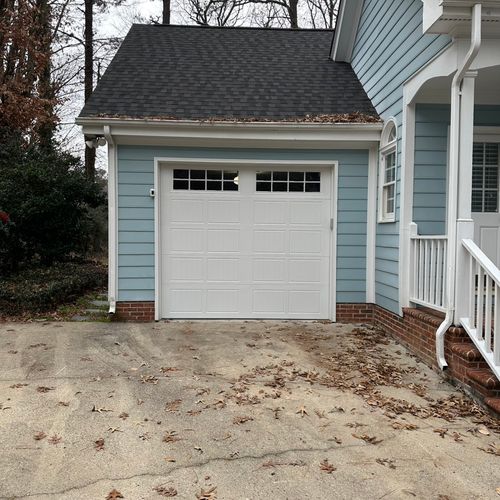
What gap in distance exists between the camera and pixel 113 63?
788cm

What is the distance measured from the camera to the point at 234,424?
347cm

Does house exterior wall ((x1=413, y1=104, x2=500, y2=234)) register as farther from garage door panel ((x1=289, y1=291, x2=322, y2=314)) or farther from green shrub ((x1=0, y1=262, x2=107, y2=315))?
green shrub ((x1=0, y1=262, x2=107, y2=315))

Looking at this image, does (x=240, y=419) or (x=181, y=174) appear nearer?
(x=240, y=419)

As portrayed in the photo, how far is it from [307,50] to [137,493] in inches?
326

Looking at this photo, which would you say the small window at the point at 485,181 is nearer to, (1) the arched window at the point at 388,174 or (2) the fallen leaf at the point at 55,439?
(1) the arched window at the point at 388,174

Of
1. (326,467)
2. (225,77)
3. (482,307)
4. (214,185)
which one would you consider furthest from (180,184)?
(326,467)

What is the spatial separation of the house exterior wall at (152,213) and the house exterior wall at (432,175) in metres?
1.13

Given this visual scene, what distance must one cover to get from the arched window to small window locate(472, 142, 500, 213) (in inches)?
40.6

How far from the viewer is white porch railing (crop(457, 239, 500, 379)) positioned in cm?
370

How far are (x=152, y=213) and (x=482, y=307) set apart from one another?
4.50 m

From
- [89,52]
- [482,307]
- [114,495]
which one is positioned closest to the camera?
[114,495]

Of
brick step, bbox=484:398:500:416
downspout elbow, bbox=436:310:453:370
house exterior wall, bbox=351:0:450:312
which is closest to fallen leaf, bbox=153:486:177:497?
brick step, bbox=484:398:500:416

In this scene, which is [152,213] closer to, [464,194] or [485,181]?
[464,194]

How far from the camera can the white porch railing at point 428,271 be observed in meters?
4.74
